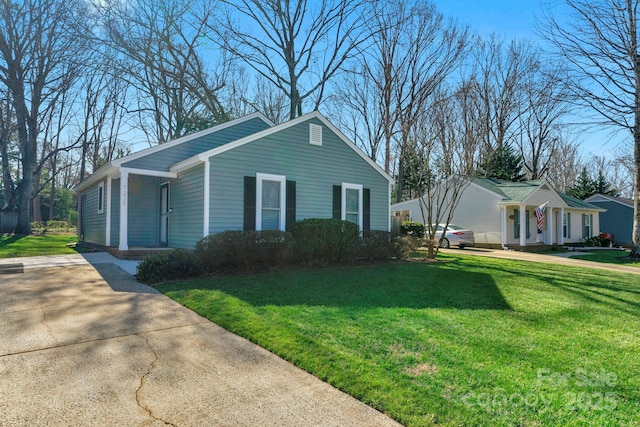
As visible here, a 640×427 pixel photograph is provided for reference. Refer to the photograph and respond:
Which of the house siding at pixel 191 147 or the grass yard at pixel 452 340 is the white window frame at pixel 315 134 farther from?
the grass yard at pixel 452 340

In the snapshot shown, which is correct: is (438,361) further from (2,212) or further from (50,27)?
(2,212)

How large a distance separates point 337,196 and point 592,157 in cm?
4305

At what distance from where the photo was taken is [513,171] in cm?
3016

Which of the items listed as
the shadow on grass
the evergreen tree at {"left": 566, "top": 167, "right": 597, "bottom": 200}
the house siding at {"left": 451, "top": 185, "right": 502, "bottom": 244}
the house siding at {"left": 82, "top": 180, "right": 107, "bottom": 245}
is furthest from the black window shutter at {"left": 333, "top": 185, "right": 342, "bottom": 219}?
the evergreen tree at {"left": 566, "top": 167, "right": 597, "bottom": 200}

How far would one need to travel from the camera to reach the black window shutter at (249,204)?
10.2m

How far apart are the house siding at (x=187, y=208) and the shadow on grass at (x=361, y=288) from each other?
318cm

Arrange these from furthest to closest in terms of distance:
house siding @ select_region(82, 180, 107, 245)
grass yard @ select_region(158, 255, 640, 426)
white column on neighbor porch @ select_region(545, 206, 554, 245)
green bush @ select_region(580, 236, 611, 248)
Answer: green bush @ select_region(580, 236, 611, 248), white column on neighbor porch @ select_region(545, 206, 554, 245), house siding @ select_region(82, 180, 107, 245), grass yard @ select_region(158, 255, 640, 426)

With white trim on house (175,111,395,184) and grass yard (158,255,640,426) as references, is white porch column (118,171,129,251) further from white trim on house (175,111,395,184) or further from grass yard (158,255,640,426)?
grass yard (158,255,640,426)

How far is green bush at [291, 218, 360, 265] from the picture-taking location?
9672 millimetres

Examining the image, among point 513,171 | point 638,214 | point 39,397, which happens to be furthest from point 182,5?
point 513,171

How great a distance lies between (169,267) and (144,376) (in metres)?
4.72

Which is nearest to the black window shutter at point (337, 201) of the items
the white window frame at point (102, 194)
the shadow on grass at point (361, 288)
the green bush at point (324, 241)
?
the green bush at point (324, 241)

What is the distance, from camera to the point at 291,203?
36.2 ft

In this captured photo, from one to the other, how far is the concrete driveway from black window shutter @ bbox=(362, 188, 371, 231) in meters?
8.29
